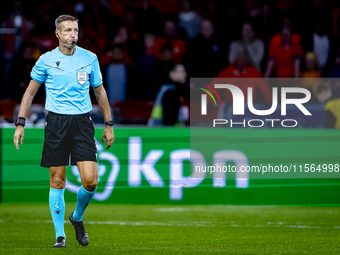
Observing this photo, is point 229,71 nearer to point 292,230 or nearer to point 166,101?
point 166,101

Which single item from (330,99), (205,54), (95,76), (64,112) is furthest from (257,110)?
(64,112)

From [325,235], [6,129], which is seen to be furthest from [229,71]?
[325,235]

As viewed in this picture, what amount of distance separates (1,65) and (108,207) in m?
5.57

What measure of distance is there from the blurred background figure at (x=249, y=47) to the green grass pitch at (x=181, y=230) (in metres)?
4.48

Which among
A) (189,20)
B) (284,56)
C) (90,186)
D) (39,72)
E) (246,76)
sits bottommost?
(90,186)

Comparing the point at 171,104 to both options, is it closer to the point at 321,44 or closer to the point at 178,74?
the point at 178,74

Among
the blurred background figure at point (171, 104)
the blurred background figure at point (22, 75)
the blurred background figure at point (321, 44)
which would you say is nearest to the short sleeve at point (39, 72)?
the blurred background figure at point (171, 104)

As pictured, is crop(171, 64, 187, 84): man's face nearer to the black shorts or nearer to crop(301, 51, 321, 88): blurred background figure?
crop(301, 51, 321, 88): blurred background figure

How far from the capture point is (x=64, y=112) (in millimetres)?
5699

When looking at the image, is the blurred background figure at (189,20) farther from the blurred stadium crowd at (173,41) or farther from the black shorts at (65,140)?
the black shorts at (65,140)

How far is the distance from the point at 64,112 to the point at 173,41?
26.2ft

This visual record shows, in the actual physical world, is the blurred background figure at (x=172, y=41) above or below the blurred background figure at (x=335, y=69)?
above

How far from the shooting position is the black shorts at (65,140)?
18.7 feet

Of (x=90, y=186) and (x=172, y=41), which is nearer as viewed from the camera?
(x=90, y=186)
